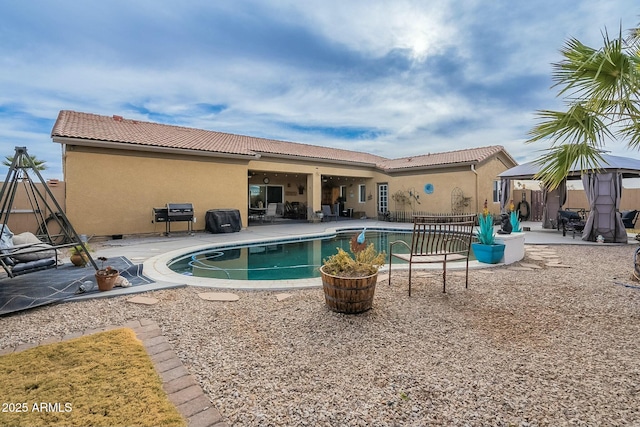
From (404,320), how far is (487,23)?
9.33 m

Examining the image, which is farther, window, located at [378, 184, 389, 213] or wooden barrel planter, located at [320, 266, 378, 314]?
window, located at [378, 184, 389, 213]

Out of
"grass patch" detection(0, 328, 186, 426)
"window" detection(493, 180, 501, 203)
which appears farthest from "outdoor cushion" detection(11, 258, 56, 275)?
"window" detection(493, 180, 501, 203)

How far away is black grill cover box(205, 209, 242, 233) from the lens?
11.9 metres

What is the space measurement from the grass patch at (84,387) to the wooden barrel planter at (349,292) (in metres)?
1.96

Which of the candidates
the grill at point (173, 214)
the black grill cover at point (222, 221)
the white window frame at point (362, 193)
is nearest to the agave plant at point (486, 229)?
the black grill cover at point (222, 221)

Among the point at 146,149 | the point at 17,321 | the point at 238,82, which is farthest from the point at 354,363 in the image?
the point at 238,82

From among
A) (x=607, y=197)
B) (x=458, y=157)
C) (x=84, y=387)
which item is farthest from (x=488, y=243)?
(x=458, y=157)

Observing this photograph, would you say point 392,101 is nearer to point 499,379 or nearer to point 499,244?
point 499,244

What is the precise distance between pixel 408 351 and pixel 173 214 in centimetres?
1009

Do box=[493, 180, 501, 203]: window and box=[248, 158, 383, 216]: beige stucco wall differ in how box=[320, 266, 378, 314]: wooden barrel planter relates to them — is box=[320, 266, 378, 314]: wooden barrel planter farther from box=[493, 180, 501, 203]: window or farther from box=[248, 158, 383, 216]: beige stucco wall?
box=[493, 180, 501, 203]: window

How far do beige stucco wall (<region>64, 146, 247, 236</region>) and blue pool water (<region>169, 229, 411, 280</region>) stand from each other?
3874 mm

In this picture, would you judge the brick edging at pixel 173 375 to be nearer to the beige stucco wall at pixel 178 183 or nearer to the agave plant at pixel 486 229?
the agave plant at pixel 486 229

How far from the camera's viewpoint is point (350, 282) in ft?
11.7

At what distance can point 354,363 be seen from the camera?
8.60ft
